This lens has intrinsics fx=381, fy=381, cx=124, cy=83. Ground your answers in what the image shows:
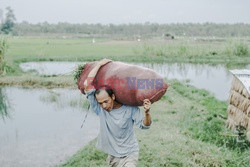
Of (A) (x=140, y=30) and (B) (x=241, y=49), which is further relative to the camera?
(A) (x=140, y=30)

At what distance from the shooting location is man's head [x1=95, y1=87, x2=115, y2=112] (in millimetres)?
3396

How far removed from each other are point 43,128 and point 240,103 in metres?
4.00

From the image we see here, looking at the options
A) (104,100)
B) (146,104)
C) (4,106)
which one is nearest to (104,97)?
(104,100)

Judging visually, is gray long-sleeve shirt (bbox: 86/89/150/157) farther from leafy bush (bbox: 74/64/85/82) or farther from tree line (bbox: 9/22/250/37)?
tree line (bbox: 9/22/250/37)

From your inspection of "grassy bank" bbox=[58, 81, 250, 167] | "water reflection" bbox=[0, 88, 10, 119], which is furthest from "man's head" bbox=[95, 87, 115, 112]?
"water reflection" bbox=[0, 88, 10, 119]

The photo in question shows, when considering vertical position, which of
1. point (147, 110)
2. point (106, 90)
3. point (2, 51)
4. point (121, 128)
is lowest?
point (2, 51)

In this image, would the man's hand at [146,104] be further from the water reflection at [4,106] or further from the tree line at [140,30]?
the tree line at [140,30]

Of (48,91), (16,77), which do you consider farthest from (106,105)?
(16,77)

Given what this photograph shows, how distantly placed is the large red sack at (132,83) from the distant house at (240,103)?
3.58 meters

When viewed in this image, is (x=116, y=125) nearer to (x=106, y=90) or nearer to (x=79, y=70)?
(x=106, y=90)

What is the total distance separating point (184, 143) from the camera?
19.4ft

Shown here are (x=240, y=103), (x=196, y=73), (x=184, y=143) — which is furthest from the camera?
(x=196, y=73)

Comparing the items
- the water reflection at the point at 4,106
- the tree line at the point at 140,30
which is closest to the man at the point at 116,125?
the water reflection at the point at 4,106

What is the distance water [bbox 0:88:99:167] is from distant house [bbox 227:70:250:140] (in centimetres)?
271
